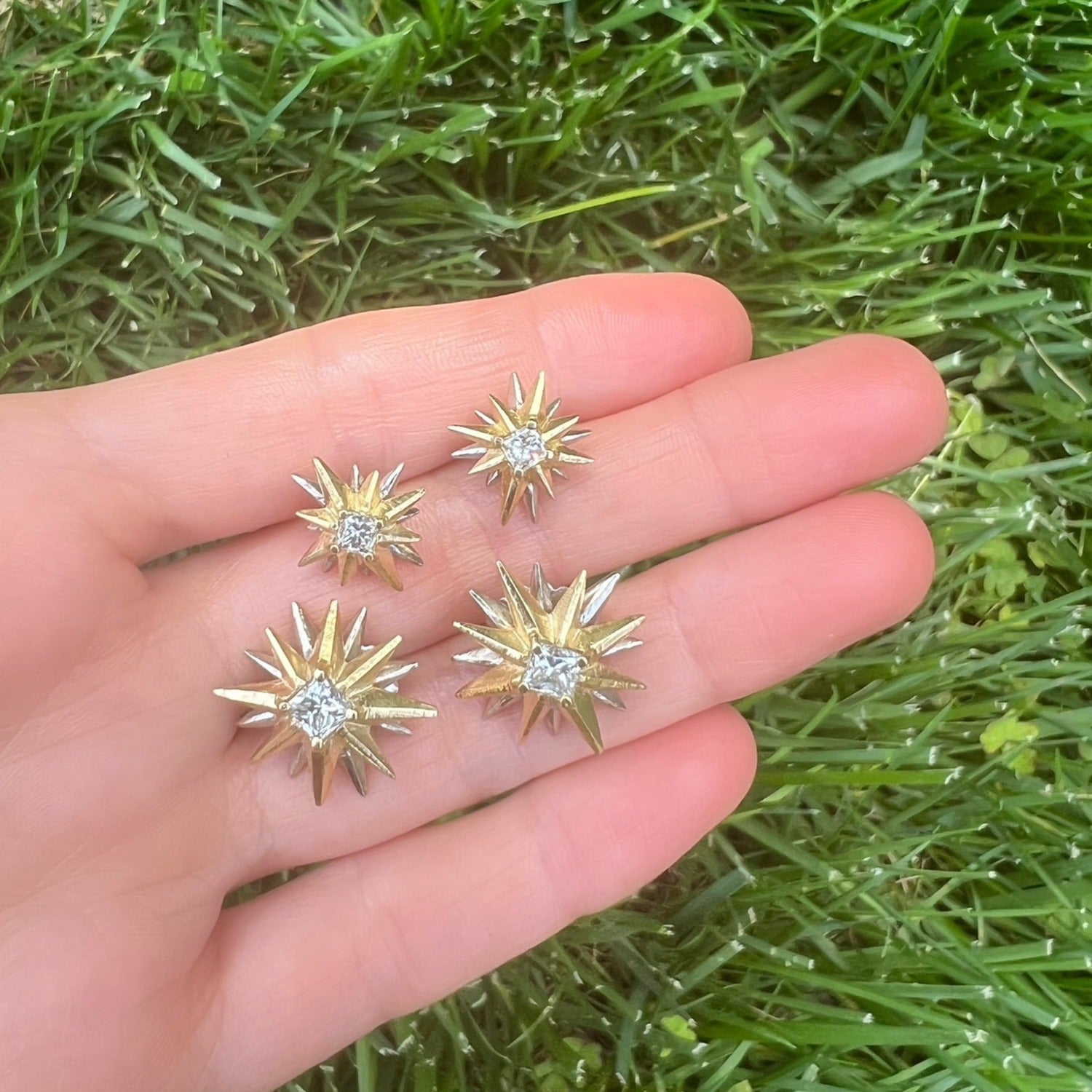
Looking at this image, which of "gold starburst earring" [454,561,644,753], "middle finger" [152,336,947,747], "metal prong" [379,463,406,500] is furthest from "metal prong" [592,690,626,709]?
"metal prong" [379,463,406,500]

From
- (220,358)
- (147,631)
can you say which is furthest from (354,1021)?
(220,358)

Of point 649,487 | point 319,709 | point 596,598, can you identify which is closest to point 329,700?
point 319,709

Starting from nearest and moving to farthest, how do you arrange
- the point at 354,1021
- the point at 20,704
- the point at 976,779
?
the point at 20,704
the point at 354,1021
the point at 976,779

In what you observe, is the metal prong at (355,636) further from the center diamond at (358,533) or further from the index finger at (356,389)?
the index finger at (356,389)

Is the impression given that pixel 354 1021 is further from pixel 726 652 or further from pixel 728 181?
pixel 728 181

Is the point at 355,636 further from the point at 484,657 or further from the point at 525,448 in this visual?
the point at 525,448

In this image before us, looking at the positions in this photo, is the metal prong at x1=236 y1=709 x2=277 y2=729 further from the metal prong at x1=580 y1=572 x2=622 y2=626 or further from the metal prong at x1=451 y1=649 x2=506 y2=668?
the metal prong at x1=580 y1=572 x2=622 y2=626
